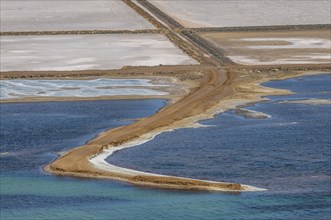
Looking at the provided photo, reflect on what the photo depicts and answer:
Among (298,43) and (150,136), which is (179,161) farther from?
(298,43)

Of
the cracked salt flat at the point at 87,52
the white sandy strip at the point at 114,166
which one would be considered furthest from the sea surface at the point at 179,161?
the cracked salt flat at the point at 87,52

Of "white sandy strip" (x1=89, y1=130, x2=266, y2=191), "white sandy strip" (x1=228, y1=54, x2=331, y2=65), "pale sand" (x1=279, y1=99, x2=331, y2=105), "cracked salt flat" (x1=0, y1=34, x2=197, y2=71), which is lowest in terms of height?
"white sandy strip" (x1=89, y1=130, x2=266, y2=191)

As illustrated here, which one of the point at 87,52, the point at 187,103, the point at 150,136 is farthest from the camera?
the point at 87,52

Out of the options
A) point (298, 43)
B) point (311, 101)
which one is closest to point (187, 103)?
point (311, 101)

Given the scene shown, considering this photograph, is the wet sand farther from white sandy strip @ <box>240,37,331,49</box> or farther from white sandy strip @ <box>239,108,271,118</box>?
white sandy strip @ <box>240,37,331,49</box>

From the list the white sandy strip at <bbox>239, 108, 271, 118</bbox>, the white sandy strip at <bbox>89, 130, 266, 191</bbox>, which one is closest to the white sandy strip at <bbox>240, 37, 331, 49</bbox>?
the white sandy strip at <bbox>239, 108, 271, 118</bbox>

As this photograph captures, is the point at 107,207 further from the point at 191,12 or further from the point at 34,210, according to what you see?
the point at 191,12

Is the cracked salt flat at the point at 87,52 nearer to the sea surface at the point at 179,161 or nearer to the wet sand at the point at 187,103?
the wet sand at the point at 187,103

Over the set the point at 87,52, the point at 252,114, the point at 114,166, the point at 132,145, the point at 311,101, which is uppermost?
the point at 87,52
